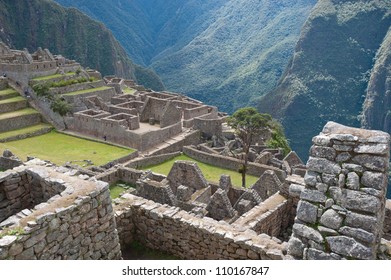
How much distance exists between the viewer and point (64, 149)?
78.7 feet

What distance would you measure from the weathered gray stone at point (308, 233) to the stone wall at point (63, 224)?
2.57 m

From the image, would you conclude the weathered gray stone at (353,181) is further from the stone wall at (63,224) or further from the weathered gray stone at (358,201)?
the stone wall at (63,224)

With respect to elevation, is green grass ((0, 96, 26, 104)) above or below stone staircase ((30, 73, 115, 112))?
below

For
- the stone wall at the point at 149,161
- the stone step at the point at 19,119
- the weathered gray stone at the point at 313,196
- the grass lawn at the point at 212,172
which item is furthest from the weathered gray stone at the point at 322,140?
the stone step at the point at 19,119

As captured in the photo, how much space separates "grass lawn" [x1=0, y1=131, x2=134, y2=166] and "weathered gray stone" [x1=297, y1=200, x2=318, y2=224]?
17.9 meters

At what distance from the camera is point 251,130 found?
72.7ft

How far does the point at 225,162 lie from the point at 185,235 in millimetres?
16008

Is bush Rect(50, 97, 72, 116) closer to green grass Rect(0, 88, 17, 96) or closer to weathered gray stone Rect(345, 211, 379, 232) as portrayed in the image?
green grass Rect(0, 88, 17, 96)

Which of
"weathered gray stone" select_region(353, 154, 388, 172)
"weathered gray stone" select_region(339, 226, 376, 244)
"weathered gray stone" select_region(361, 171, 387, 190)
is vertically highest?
"weathered gray stone" select_region(353, 154, 388, 172)

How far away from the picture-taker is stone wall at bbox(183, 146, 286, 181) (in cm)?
2098

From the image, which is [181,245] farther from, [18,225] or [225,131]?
[225,131]

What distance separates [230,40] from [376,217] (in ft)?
432

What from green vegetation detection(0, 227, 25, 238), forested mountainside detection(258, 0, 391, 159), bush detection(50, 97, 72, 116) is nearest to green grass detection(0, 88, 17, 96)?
bush detection(50, 97, 72, 116)

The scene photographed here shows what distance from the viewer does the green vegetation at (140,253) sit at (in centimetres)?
680
